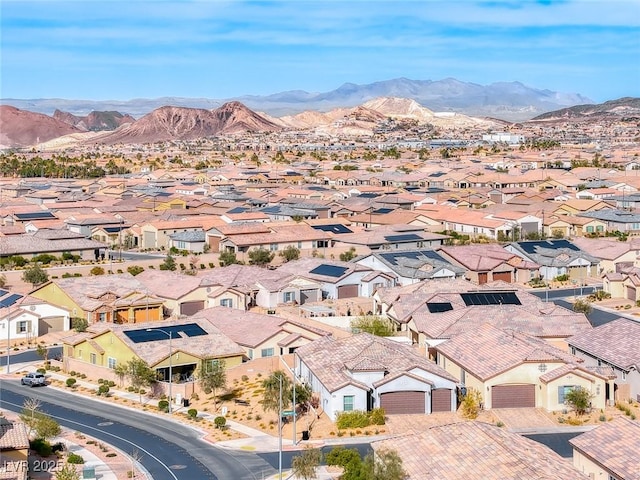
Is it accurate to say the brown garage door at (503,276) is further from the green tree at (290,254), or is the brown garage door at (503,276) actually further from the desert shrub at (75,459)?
the desert shrub at (75,459)

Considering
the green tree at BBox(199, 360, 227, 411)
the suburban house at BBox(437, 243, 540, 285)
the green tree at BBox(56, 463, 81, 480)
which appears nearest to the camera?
the green tree at BBox(56, 463, 81, 480)

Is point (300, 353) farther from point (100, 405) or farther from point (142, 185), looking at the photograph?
point (142, 185)

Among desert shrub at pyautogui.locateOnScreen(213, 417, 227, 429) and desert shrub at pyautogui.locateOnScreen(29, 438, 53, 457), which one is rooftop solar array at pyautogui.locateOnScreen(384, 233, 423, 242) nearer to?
desert shrub at pyautogui.locateOnScreen(213, 417, 227, 429)

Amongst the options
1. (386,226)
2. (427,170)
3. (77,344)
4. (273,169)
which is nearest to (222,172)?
(273,169)

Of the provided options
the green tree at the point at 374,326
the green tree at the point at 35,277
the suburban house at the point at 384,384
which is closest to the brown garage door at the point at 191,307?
the green tree at the point at 374,326

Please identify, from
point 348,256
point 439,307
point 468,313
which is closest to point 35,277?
point 348,256

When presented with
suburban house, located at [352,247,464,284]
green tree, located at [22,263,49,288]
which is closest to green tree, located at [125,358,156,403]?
green tree, located at [22,263,49,288]
